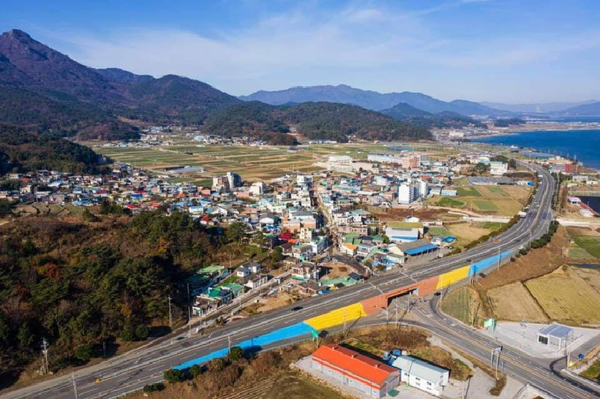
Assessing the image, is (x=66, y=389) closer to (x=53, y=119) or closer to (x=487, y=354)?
(x=487, y=354)

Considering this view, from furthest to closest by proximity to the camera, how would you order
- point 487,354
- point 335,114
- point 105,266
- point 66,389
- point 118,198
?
point 335,114, point 118,198, point 105,266, point 487,354, point 66,389

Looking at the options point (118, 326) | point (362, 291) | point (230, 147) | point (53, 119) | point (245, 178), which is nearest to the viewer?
point (118, 326)

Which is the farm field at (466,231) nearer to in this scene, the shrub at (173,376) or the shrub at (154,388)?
the shrub at (173,376)

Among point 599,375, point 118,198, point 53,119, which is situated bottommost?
point 599,375

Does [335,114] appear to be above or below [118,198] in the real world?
above

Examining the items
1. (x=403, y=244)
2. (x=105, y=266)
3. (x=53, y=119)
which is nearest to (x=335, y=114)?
(x=53, y=119)

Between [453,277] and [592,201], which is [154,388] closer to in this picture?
[453,277]

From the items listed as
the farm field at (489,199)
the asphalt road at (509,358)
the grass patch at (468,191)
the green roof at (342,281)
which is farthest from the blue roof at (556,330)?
the grass patch at (468,191)

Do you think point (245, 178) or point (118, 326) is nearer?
point (118, 326)
